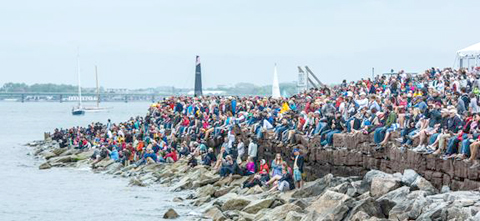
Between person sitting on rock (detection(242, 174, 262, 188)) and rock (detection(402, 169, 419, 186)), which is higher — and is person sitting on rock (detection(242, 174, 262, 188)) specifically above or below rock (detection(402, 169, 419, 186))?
below

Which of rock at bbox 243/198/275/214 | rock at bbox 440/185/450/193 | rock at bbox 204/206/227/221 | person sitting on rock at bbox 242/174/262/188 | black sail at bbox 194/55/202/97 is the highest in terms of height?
black sail at bbox 194/55/202/97

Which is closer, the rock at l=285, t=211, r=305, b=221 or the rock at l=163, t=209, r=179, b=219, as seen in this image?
the rock at l=285, t=211, r=305, b=221

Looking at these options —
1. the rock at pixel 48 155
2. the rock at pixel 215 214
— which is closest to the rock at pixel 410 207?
the rock at pixel 215 214

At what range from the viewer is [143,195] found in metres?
37.2

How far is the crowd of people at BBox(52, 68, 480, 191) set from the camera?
26047 millimetres

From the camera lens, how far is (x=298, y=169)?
3016cm

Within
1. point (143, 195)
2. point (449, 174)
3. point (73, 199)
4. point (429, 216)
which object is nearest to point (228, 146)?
point (143, 195)

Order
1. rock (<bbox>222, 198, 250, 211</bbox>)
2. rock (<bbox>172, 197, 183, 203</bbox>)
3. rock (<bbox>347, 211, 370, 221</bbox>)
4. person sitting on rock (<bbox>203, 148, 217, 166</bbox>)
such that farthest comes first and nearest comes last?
1. person sitting on rock (<bbox>203, 148, 217, 166</bbox>)
2. rock (<bbox>172, 197, 183, 203</bbox>)
3. rock (<bbox>222, 198, 250, 211</bbox>)
4. rock (<bbox>347, 211, 370, 221</bbox>)

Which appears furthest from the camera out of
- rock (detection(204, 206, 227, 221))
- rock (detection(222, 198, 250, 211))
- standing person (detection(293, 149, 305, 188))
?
standing person (detection(293, 149, 305, 188))

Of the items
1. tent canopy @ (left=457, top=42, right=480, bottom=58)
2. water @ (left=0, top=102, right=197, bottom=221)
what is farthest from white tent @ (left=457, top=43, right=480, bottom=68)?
water @ (left=0, top=102, right=197, bottom=221)

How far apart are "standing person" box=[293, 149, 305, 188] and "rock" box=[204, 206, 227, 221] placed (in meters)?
2.55

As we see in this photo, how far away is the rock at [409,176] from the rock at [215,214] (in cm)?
542

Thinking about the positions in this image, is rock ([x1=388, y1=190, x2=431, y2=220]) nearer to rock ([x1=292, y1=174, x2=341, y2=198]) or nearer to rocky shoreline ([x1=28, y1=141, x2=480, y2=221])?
rocky shoreline ([x1=28, y1=141, x2=480, y2=221])

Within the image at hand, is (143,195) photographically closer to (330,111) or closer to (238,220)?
(330,111)
